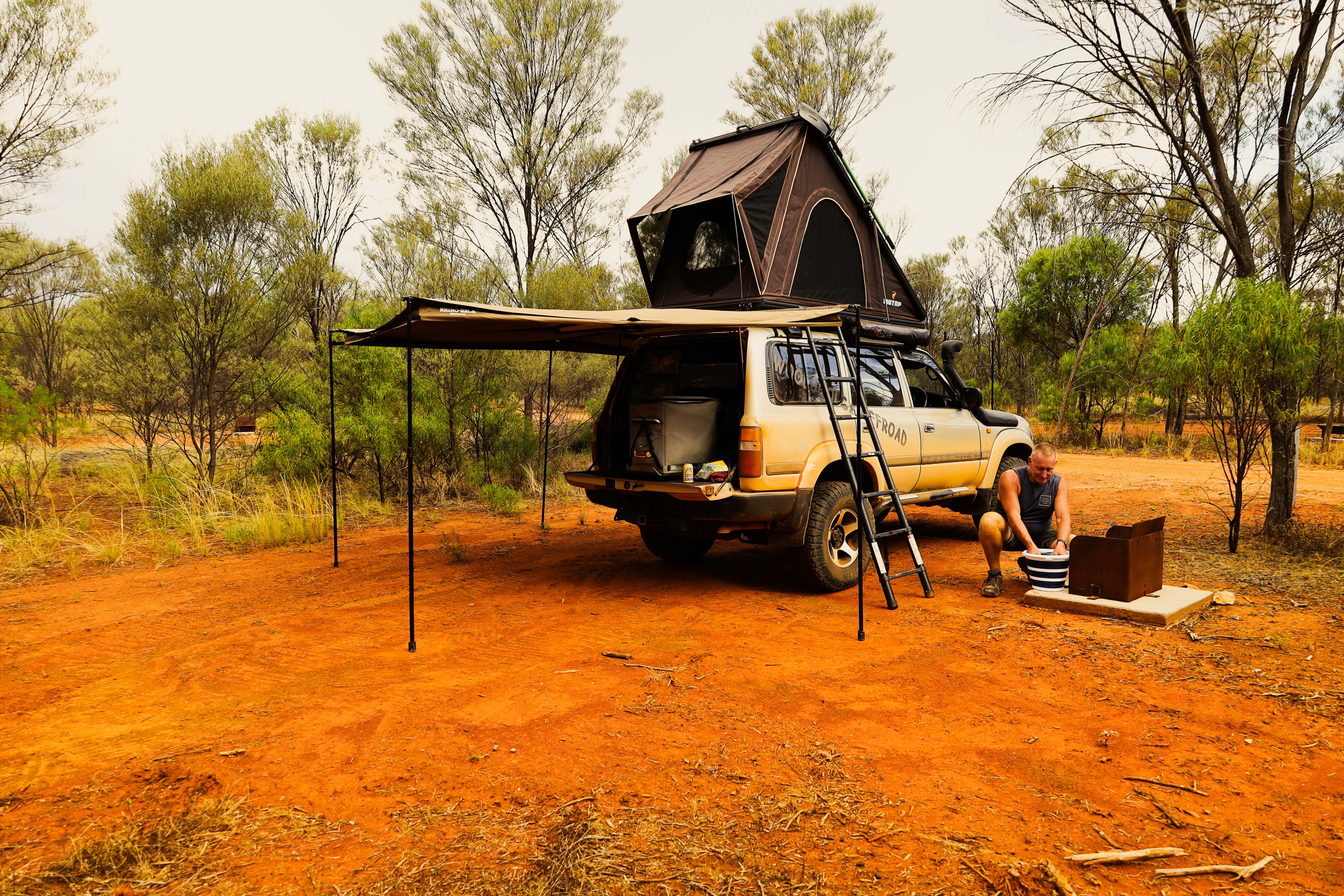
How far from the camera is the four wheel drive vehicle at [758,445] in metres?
5.56

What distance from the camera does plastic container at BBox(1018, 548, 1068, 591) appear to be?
5707 mm

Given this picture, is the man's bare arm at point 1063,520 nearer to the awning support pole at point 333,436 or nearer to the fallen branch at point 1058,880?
the fallen branch at point 1058,880

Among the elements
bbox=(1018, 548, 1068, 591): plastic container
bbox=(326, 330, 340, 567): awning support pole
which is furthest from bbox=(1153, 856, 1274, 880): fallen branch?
bbox=(326, 330, 340, 567): awning support pole

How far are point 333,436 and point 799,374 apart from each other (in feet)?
12.1

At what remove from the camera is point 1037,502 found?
616cm

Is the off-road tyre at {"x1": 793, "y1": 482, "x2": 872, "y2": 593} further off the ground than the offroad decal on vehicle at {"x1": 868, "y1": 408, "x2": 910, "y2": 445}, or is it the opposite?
the offroad decal on vehicle at {"x1": 868, "y1": 408, "x2": 910, "y2": 445}

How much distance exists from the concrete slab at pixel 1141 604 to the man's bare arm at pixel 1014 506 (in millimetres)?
Result: 397

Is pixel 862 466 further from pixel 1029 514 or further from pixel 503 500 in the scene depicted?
pixel 503 500

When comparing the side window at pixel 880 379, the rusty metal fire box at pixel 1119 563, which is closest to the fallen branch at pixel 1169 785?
the rusty metal fire box at pixel 1119 563

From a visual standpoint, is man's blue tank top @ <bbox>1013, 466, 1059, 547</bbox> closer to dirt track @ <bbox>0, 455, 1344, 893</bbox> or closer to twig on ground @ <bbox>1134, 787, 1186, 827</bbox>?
dirt track @ <bbox>0, 455, 1344, 893</bbox>

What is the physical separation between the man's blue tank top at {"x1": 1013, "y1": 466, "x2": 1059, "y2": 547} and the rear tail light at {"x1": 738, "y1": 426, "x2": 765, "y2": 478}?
2310mm

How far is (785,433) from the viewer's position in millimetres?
5633

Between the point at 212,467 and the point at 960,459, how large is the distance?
9541 millimetres

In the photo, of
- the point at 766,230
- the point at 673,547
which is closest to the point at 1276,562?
the point at 673,547
